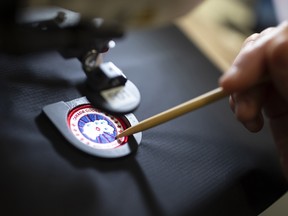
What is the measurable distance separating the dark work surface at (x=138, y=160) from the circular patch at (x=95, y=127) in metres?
0.02

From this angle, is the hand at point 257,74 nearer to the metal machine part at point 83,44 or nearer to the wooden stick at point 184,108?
the wooden stick at point 184,108

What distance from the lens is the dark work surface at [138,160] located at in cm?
47

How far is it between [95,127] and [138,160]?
0.07 m

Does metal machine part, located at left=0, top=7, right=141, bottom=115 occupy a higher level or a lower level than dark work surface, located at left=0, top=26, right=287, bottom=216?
higher

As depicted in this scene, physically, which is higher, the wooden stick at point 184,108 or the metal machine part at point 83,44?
the metal machine part at point 83,44

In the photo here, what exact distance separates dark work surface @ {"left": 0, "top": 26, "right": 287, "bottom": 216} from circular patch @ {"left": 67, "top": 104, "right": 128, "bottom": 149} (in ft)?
0.08

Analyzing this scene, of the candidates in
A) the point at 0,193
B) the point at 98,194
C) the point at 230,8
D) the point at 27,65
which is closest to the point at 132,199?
the point at 98,194

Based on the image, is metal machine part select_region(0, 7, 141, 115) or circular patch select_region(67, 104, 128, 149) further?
circular patch select_region(67, 104, 128, 149)

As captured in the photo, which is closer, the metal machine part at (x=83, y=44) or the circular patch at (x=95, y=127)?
the metal machine part at (x=83, y=44)

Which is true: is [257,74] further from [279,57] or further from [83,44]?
[83,44]

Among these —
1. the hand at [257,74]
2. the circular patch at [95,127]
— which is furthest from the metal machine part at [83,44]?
the hand at [257,74]

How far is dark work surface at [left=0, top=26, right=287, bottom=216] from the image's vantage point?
47cm

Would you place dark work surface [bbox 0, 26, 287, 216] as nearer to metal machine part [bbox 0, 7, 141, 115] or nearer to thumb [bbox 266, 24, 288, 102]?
metal machine part [bbox 0, 7, 141, 115]

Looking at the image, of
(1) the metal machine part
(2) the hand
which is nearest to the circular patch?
(1) the metal machine part
